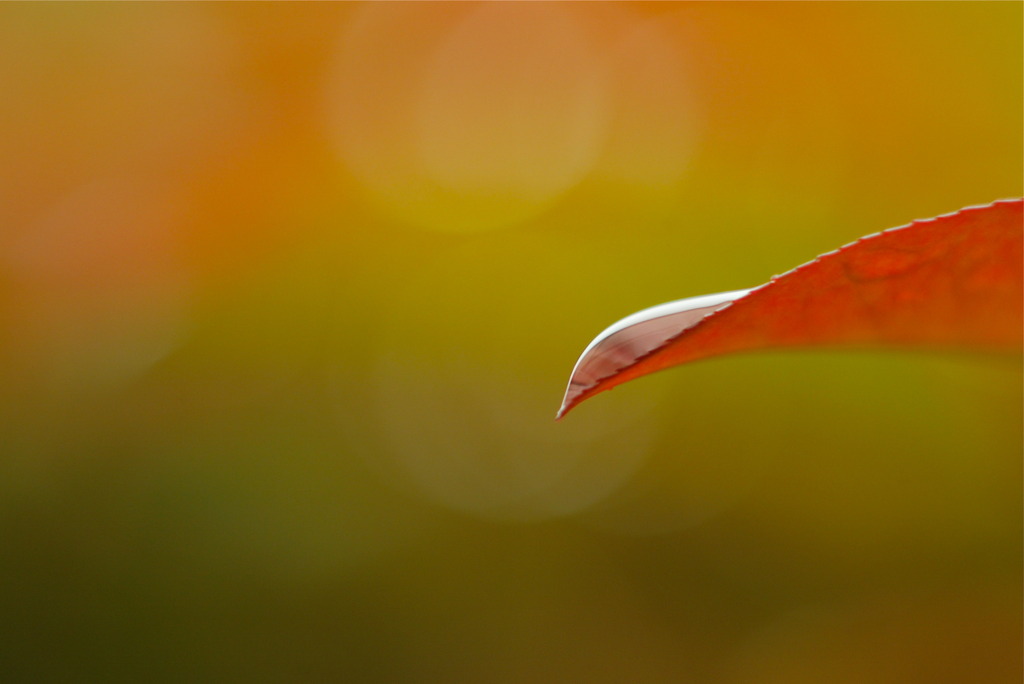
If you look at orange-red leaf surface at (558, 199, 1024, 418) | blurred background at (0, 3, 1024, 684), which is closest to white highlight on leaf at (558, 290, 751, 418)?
orange-red leaf surface at (558, 199, 1024, 418)

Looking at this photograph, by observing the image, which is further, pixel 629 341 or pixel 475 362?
pixel 475 362

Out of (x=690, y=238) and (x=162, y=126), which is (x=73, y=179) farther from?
(x=690, y=238)

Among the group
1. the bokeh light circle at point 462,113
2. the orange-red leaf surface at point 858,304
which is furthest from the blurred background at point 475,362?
the orange-red leaf surface at point 858,304

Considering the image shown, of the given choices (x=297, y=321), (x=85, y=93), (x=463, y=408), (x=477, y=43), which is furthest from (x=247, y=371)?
(x=477, y=43)

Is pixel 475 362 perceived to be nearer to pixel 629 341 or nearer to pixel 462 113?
pixel 462 113

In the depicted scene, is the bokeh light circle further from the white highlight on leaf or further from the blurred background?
the white highlight on leaf

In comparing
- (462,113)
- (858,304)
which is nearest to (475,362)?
(462,113)
